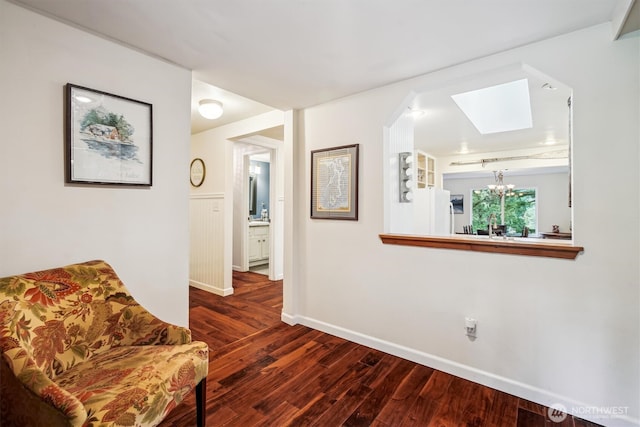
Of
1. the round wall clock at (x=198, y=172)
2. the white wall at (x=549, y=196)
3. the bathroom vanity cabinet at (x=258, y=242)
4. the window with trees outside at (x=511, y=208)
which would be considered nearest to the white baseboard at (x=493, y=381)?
the round wall clock at (x=198, y=172)

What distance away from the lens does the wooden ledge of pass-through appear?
5.71 ft

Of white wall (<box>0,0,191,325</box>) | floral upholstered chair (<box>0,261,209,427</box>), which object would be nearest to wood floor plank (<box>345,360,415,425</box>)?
floral upholstered chair (<box>0,261,209,427</box>)

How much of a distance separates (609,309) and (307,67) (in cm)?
240

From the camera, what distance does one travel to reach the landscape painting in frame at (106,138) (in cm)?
164

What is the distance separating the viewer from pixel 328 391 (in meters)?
1.92

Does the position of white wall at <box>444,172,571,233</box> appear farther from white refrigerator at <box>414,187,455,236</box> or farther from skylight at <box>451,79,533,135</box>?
white refrigerator at <box>414,187,455,236</box>

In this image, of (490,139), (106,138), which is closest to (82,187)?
(106,138)

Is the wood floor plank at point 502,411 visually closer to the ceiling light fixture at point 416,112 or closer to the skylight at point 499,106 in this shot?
the skylight at point 499,106

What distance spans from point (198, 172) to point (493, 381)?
4.18m

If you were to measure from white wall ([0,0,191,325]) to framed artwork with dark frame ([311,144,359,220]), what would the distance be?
1.20 meters

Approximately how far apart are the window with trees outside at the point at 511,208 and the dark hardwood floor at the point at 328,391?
6.30m

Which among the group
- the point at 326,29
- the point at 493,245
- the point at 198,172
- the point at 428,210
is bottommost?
the point at 493,245

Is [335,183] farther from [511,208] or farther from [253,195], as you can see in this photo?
[511,208]

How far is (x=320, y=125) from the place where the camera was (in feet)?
9.43
